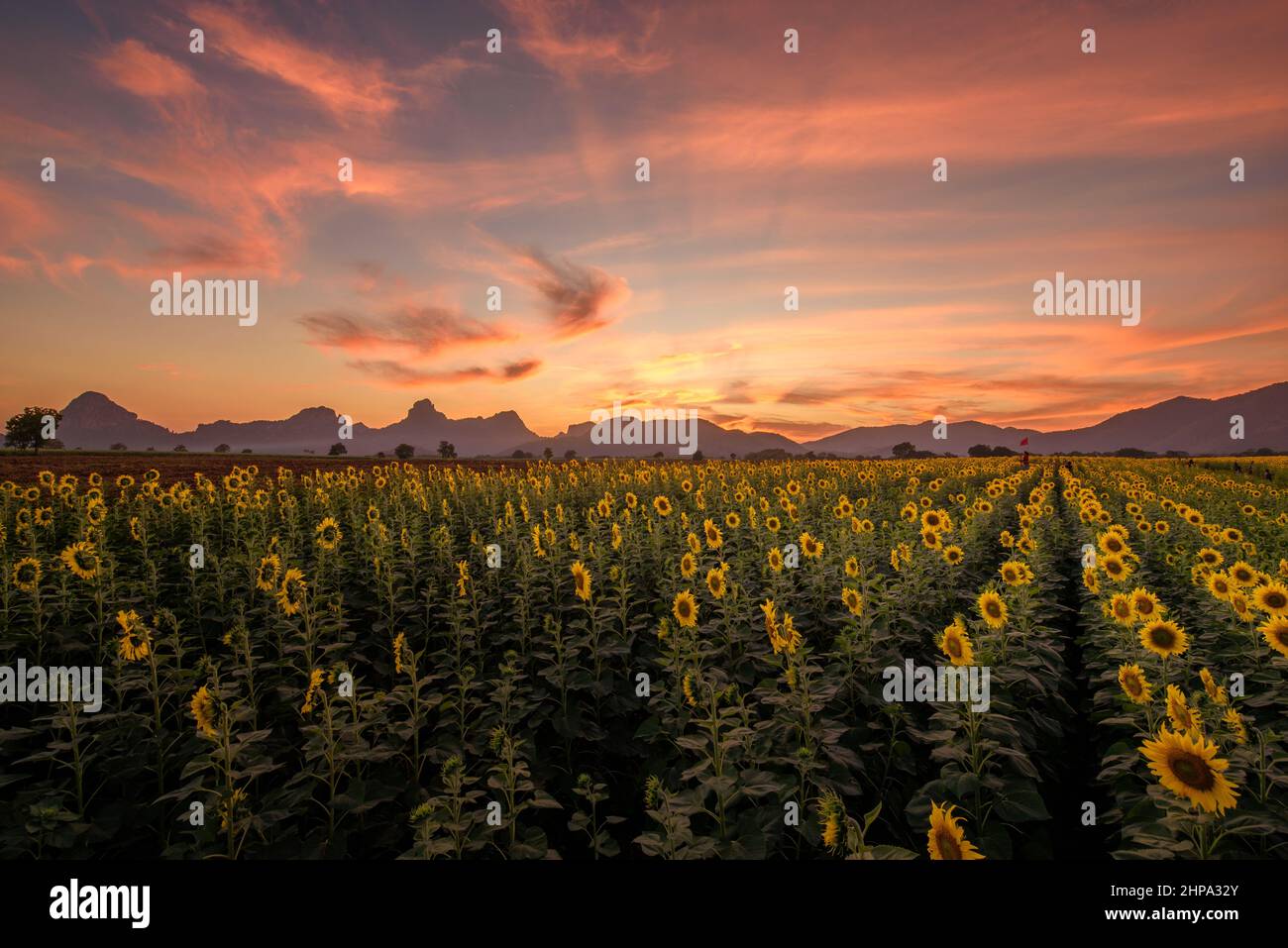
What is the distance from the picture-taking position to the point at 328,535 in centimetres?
978

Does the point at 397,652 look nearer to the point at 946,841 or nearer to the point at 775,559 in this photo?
the point at 775,559

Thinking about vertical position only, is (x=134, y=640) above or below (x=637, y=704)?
above

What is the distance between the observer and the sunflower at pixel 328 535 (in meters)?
8.47

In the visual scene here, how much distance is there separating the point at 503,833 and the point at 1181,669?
253 inches

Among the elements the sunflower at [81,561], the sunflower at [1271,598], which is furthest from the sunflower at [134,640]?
the sunflower at [1271,598]

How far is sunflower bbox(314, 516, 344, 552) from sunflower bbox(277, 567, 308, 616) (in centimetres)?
164

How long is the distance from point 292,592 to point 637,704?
4257mm

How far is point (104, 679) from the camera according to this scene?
507 cm

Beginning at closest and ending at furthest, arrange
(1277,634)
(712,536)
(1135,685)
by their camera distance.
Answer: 1. (1135,685)
2. (1277,634)
3. (712,536)

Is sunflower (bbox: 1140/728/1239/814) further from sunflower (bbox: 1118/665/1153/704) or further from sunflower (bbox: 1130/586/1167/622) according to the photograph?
sunflower (bbox: 1130/586/1167/622)

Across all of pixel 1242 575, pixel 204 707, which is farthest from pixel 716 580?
pixel 1242 575

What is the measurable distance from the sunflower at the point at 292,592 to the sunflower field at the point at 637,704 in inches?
1.9

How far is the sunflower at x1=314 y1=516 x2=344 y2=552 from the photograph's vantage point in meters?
8.47
